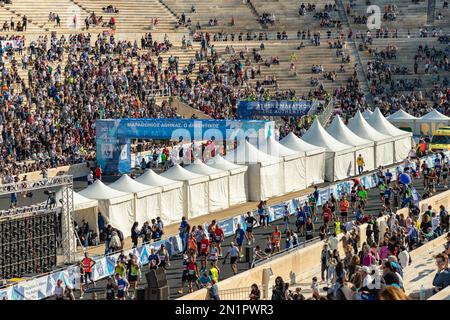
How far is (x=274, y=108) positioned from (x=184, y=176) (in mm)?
19100

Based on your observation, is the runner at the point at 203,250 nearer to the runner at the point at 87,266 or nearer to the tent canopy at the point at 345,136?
the runner at the point at 87,266

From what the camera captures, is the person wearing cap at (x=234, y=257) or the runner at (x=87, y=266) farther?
the person wearing cap at (x=234, y=257)

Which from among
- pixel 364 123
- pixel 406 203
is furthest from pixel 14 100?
pixel 406 203

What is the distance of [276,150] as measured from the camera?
40281mm

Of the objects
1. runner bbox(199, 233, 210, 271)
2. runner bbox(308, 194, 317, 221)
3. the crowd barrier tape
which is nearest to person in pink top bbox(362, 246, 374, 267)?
runner bbox(199, 233, 210, 271)

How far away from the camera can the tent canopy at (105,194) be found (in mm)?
31844

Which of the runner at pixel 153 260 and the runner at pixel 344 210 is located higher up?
the runner at pixel 153 260

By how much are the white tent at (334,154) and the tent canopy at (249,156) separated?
4437 millimetres

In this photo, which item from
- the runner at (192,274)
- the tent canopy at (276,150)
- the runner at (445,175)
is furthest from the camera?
the runner at (445,175)

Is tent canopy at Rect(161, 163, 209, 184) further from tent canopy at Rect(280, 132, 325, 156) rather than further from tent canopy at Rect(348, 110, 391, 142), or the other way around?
tent canopy at Rect(348, 110, 391, 142)

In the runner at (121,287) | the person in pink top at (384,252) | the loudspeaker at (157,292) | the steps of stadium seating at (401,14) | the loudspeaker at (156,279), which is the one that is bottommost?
the runner at (121,287)

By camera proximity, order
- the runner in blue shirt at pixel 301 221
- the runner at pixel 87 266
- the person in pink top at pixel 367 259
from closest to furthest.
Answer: the person in pink top at pixel 367 259 < the runner at pixel 87 266 < the runner in blue shirt at pixel 301 221

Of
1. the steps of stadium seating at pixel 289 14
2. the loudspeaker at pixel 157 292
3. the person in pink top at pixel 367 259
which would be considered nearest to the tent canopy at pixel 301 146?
the person in pink top at pixel 367 259
